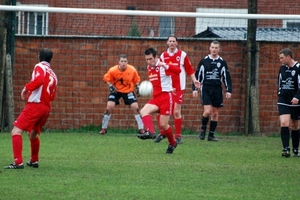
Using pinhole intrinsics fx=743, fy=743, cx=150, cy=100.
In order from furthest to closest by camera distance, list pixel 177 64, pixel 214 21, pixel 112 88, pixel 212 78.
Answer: pixel 214 21 < pixel 112 88 < pixel 212 78 < pixel 177 64

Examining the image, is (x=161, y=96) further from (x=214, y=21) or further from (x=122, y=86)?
(x=214, y=21)

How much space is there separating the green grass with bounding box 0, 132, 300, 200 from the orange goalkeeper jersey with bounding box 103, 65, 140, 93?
2319 mm

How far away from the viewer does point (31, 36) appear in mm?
18297

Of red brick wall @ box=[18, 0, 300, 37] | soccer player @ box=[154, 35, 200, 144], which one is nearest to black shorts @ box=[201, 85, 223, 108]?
soccer player @ box=[154, 35, 200, 144]

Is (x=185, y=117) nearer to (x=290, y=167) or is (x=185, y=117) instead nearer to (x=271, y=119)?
(x=271, y=119)

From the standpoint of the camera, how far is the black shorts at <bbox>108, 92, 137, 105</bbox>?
58.2ft

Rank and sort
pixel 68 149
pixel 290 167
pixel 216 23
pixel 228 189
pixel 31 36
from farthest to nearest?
pixel 216 23 → pixel 31 36 → pixel 68 149 → pixel 290 167 → pixel 228 189

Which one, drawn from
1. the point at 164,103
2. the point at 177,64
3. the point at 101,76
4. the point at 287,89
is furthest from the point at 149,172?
the point at 101,76

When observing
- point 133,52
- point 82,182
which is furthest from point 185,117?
point 82,182

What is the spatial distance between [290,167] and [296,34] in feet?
31.8

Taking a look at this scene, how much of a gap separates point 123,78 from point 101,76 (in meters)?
1.07

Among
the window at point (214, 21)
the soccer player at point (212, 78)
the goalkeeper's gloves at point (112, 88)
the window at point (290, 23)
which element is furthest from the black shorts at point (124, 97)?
the window at point (290, 23)

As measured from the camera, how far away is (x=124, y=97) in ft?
58.6

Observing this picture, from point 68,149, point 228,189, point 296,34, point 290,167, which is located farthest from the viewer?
point 296,34
